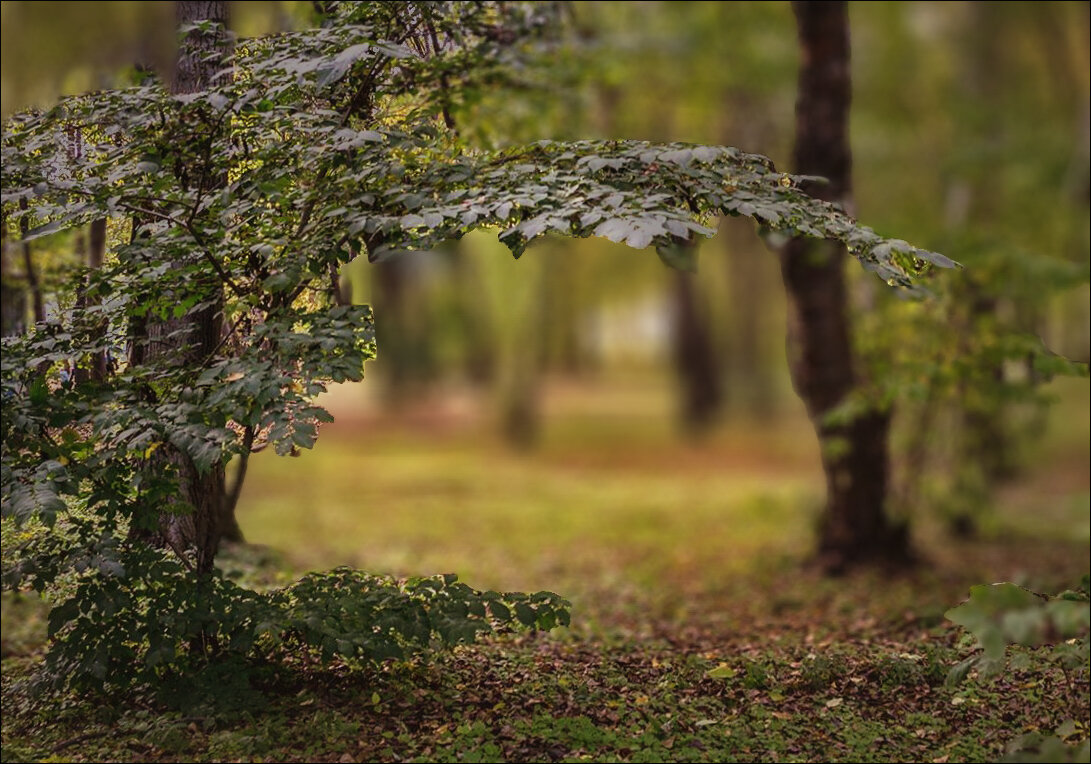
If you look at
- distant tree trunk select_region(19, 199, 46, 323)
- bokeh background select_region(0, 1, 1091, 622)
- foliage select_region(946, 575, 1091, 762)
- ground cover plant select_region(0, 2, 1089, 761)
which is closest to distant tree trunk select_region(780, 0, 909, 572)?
bokeh background select_region(0, 1, 1091, 622)

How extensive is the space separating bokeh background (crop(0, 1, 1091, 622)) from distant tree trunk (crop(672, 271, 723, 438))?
6cm

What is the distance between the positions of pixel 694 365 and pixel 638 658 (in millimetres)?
16835

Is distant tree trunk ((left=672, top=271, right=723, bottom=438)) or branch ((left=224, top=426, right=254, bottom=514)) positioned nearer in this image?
branch ((left=224, top=426, right=254, bottom=514))

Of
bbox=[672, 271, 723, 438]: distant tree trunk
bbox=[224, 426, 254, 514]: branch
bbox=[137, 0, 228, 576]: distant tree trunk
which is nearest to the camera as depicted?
bbox=[224, 426, 254, 514]: branch

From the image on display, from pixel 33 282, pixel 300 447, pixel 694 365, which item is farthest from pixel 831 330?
pixel 694 365

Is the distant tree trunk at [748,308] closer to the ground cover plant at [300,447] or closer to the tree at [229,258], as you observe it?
the ground cover plant at [300,447]

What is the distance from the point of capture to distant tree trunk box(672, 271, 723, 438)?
20.9 metres

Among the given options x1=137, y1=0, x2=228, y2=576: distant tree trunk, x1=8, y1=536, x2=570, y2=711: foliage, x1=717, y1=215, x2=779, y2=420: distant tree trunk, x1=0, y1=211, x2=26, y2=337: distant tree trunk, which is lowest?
x1=8, y1=536, x2=570, y2=711: foliage


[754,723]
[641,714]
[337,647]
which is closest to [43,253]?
[337,647]

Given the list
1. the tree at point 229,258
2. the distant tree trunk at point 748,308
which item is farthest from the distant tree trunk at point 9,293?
the distant tree trunk at point 748,308

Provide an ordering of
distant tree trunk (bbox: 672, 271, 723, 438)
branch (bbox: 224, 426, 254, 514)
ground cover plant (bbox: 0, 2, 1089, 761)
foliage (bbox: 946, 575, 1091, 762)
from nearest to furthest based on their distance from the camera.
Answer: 1. foliage (bbox: 946, 575, 1091, 762)
2. ground cover plant (bbox: 0, 2, 1089, 761)
3. branch (bbox: 224, 426, 254, 514)
4. distant tree trunk (bbox: 672, 271, 723, 438)

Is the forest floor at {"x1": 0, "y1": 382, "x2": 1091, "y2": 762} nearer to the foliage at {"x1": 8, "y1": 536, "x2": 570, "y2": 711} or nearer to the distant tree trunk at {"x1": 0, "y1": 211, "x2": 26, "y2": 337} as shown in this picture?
the foliage at {"x1": 8, "y1": 536, "x2": 570, "y2": 711}

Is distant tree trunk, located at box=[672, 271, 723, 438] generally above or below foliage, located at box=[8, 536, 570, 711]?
above

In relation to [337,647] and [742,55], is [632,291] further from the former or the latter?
[337,647]
